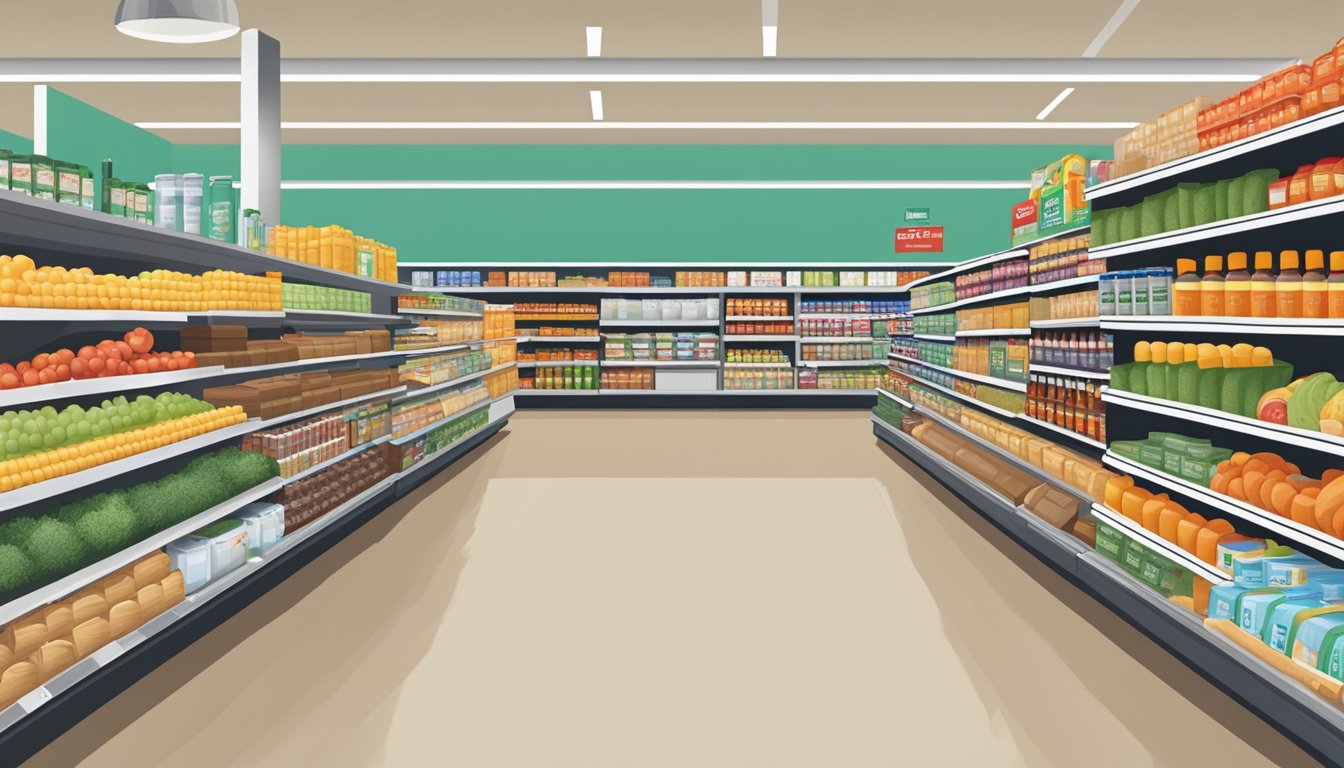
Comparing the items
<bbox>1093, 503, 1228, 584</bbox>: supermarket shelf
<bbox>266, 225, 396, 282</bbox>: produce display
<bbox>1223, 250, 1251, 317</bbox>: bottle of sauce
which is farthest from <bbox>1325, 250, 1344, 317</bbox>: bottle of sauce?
<bbox>266, 225, 396, 282</bbox>: produce display

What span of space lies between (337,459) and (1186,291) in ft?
15.3

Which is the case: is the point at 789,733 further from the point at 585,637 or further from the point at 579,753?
the point at 585,637

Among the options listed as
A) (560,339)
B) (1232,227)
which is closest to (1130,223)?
(1232,227)

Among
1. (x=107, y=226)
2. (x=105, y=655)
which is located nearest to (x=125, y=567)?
(x=105, y=655)

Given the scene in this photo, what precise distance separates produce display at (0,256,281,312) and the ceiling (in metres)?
3.76

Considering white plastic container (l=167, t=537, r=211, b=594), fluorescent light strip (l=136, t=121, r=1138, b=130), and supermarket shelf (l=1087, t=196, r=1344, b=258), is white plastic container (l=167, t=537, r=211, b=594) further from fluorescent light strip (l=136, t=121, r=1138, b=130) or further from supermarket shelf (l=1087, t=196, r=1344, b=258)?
fluorescent light strip (l=136, t=121, r=1138, b=130)

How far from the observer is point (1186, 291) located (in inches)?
121

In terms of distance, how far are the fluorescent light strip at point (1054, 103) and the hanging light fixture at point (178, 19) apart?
825cm

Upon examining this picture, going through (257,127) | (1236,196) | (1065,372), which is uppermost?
(257,127)

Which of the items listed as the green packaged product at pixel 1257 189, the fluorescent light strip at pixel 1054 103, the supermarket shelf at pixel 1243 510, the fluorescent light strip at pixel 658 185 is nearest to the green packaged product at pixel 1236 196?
the green packaged product at pixel 1257 189

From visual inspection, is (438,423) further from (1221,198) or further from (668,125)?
(1221,198)

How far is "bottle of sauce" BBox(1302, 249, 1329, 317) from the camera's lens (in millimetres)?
2455

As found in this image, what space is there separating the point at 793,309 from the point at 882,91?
373 centimetres

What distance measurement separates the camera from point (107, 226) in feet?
9.35
